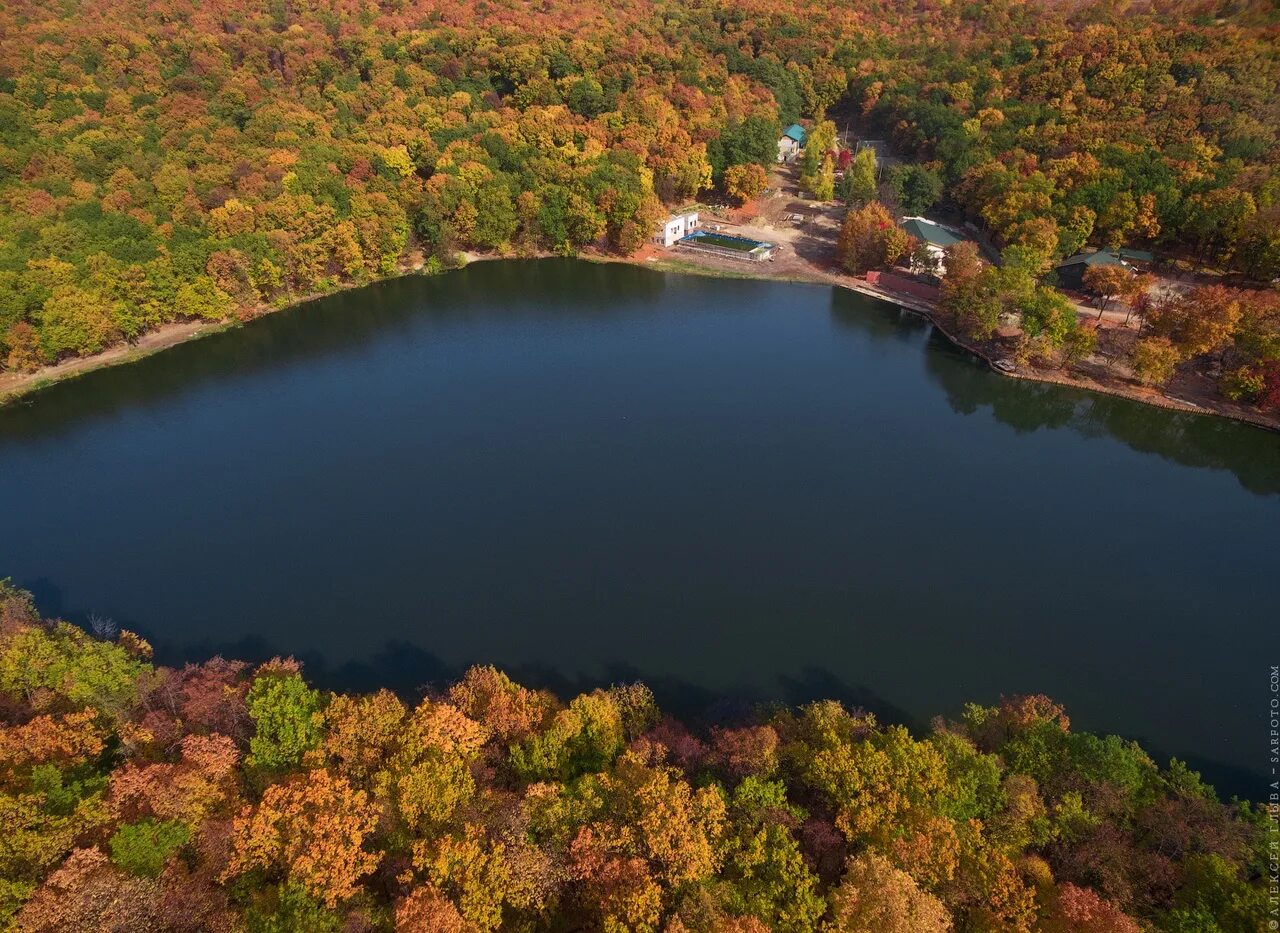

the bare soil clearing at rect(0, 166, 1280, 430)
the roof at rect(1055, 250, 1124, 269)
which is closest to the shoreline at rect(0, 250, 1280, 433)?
the bare soil clearing at rect(0, 166, 1280, 430)

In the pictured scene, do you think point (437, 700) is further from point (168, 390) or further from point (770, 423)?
point (168, 390)

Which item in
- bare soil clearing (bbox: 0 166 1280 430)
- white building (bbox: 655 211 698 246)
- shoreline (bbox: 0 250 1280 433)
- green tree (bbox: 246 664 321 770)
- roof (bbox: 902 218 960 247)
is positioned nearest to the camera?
green tree (bbox: 246 664 321 770)

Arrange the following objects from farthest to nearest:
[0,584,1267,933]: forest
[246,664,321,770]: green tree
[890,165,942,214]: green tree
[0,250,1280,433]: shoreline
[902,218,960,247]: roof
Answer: [890,165,942,214]: green tree < [902,218,960,247]: roof < [0,250,1280,433]: shoreline < [246,664,321,770]: green tree < [0,584,1267,933]: forest

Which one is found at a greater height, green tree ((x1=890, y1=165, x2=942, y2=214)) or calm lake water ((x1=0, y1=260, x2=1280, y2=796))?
green tree ((x1=890, y1=165, x2=942, y2=214))

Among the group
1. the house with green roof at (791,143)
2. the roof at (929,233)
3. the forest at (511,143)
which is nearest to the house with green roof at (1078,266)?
the forest at (511,143)

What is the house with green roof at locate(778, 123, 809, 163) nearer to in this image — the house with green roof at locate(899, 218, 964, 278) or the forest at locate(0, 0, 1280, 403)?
the forest at locate(0, 0, 1280, 403)

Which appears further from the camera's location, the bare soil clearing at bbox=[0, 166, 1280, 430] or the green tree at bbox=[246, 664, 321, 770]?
the bare soil clearing at bbox=[0, 166, 1280, 430]

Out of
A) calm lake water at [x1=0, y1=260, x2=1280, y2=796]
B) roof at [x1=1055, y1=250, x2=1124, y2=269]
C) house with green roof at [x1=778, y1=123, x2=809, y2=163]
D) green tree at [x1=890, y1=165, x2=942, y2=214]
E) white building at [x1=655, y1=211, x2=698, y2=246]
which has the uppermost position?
house with green roof at [x1=778, y1=123, x2=809, y2=163]

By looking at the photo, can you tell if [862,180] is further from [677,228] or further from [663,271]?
[663,271]
